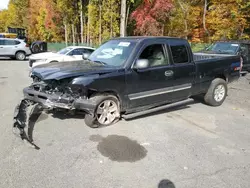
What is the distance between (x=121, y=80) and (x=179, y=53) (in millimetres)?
1826

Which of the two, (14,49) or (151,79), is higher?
(14,49)

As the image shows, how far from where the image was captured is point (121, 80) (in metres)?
4.46

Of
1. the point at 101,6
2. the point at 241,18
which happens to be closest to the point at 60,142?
the point at 241,18

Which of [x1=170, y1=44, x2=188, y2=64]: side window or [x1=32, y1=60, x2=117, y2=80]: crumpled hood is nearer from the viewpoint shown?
[x1=32, y1=60, x2=117, y2=80]: crumpled hood

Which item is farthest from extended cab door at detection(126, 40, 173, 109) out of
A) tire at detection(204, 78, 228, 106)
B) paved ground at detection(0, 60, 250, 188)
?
tire at detection(204, 78, 228, 106)

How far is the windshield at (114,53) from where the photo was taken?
473 centimetres

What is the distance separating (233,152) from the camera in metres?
3.77

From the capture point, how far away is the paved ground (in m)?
2.93

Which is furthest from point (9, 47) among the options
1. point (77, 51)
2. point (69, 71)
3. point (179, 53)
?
point (179, 53)

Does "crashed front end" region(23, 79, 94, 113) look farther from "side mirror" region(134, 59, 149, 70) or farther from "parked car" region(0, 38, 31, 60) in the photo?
"parked car" region(0, 38, 31, 60)

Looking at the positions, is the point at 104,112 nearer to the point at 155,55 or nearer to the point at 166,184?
the point at 155,55

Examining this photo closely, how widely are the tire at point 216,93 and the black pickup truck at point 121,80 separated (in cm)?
25

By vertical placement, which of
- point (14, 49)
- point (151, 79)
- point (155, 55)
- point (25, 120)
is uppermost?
point (14, 49)

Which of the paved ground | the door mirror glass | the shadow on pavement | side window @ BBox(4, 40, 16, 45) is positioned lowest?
the shadow on pavement
